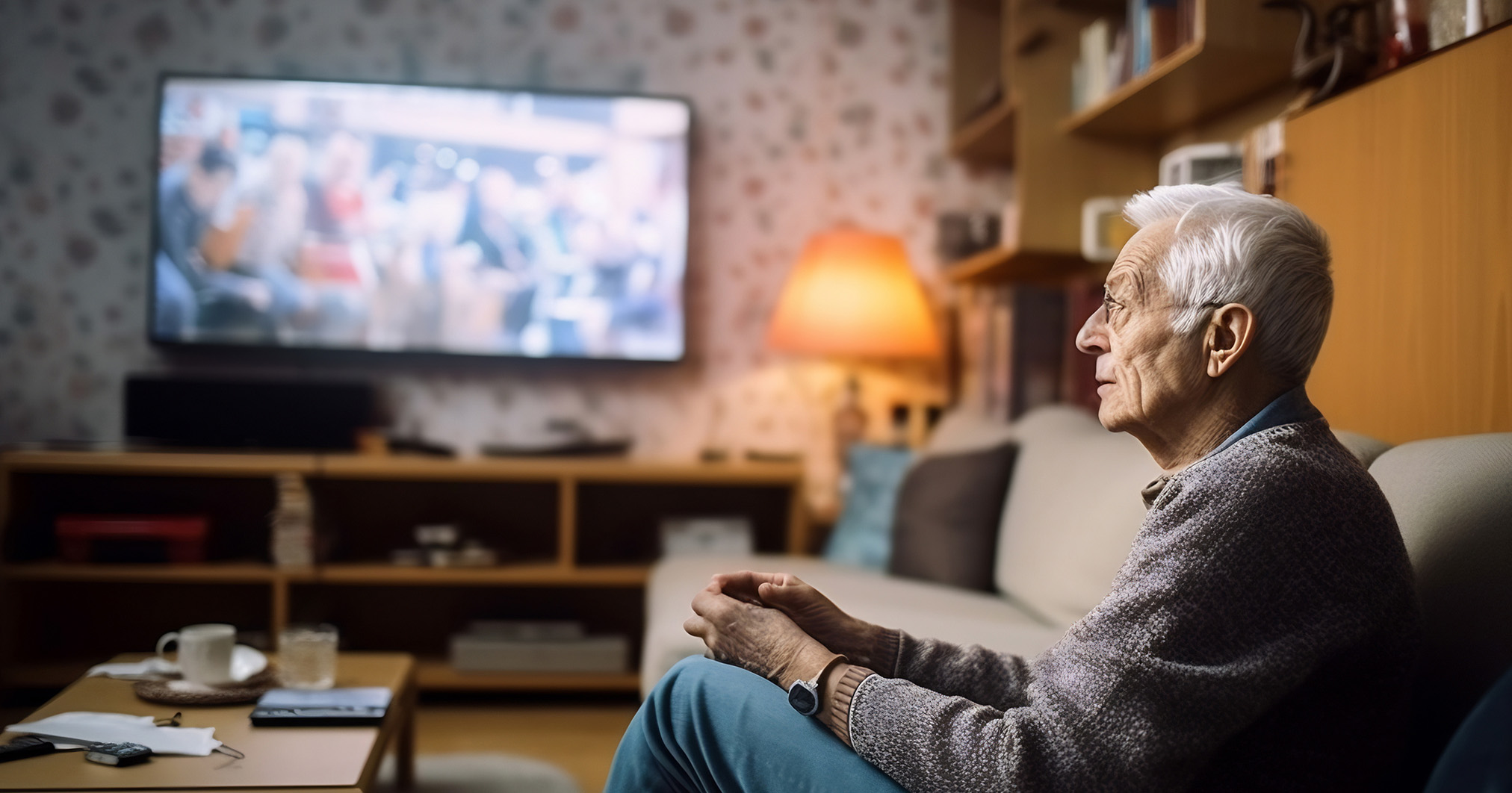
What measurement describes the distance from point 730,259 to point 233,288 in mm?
1415

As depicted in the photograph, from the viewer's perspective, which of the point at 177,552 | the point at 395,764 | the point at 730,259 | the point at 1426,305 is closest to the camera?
the point at 1426,305

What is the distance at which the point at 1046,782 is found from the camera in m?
0.84

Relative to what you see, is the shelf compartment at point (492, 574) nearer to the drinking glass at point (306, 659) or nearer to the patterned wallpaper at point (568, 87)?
the patterned wallpaper at point (568, 87)

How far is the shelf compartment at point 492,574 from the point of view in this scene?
2756mm

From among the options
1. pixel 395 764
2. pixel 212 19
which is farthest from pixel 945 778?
pixel 212 19

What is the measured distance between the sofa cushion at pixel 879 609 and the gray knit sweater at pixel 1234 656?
75 centimetres

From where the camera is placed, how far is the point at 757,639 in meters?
1.12

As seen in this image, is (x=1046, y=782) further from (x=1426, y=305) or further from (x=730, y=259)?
(x=730, y=259)

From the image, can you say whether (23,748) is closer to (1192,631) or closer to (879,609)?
(879,609)

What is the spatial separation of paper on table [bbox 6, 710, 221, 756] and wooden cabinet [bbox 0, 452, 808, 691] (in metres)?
1.26

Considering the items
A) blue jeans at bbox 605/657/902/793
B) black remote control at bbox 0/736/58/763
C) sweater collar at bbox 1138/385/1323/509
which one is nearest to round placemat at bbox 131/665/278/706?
black remote control at bbox 0/736/58/763

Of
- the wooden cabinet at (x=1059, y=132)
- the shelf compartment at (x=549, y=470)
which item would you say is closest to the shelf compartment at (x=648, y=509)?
the shelf compartment at (x=549, y=470)

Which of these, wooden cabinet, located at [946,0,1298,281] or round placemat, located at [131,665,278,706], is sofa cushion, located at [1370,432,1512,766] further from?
round placemat, located at [131,665,278,706]

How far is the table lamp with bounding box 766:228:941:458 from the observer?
2.90 m
